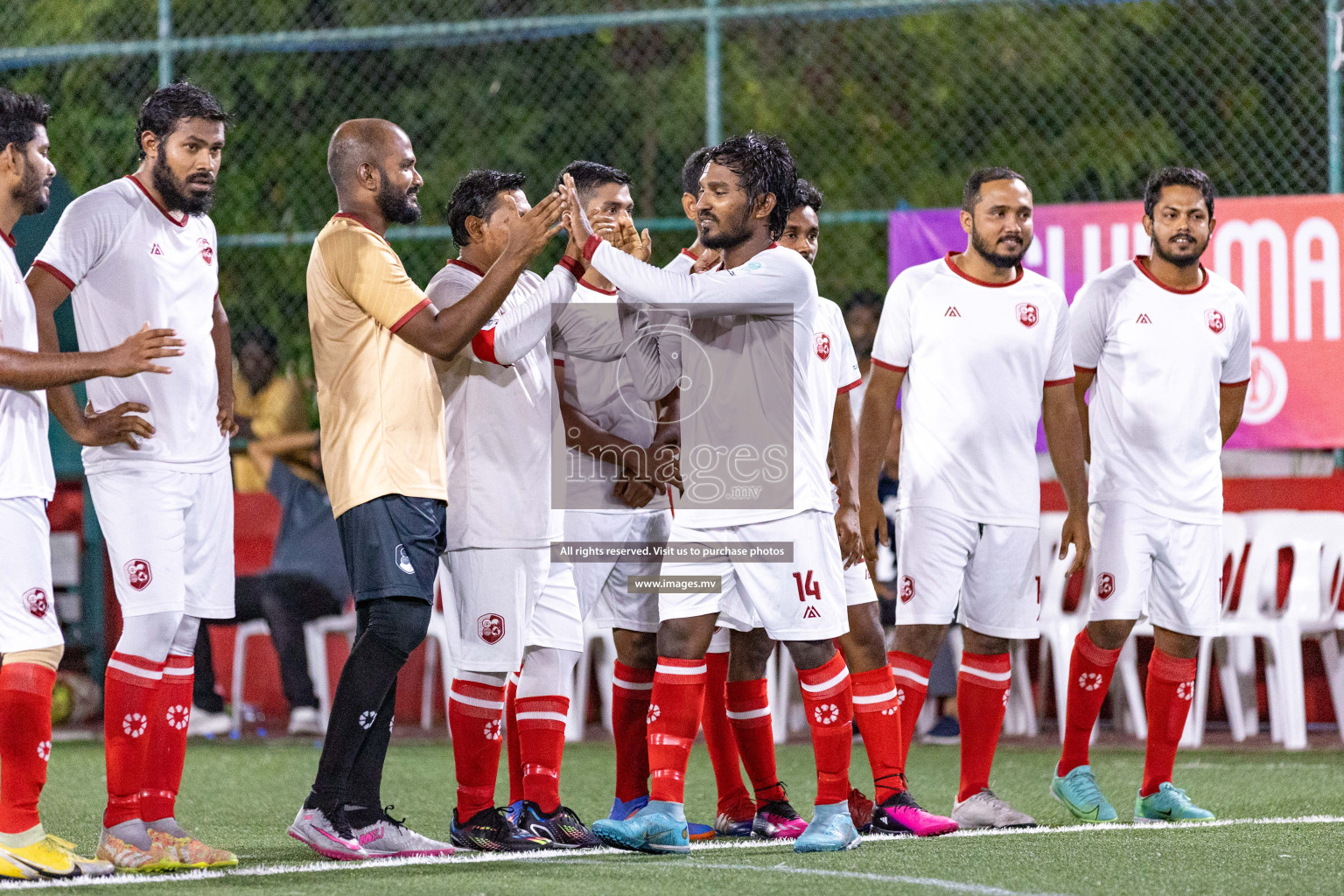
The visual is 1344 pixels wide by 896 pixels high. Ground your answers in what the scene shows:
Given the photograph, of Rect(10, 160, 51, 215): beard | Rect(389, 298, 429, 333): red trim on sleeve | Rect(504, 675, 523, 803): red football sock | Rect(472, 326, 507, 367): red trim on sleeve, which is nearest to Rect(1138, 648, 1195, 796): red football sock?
Rect(504, 675, 523, 803): red football sock

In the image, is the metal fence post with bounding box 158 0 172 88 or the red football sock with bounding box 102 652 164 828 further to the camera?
the metal fence post with bounding box 158 0 172 88

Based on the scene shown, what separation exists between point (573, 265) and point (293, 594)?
4995 millimetres

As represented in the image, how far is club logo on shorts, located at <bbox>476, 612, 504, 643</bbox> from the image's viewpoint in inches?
216

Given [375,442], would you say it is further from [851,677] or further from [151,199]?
[851,677]

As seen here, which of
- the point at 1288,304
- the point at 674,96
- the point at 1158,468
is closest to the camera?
the point at 1158,468

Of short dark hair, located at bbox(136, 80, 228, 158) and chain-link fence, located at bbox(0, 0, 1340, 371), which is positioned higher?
chain-link fence, located at bbox(0, 0, 1340, 371)

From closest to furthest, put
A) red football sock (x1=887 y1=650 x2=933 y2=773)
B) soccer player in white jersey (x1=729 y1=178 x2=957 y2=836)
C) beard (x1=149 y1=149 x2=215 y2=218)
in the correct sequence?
beard (x1=149 y1=149 x2=215 y2=218)
soccer player in white jersey (x1=729 y1=178 x2=957 y2=836)
red football sock (x1=887 y1=650 x2=933 y2=773)

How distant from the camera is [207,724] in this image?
9820 mm

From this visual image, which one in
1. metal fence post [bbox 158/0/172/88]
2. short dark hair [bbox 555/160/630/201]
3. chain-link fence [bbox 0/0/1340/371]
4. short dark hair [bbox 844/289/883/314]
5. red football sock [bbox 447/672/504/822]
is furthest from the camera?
chain-link fence [bbox 0/0/1340/371]

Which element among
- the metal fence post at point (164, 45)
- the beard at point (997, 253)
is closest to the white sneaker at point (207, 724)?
the metal fence post at point (164, 45)

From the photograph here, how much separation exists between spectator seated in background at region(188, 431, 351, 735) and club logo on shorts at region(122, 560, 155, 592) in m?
4.63

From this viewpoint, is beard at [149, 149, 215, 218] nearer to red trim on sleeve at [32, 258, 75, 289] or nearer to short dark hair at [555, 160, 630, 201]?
red trim on sleeve at [32, 258, 75, 289]

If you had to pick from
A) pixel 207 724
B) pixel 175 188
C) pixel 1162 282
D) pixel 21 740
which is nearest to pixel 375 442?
pixel 175 188

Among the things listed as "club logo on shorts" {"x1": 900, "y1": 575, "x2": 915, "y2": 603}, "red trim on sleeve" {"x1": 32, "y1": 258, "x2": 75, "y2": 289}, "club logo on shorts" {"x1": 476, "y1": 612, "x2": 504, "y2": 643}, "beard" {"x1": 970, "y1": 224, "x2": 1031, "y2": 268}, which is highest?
"beard" {"x1": 970, "y1": 224, "x2": 1031, "y2": 268}
